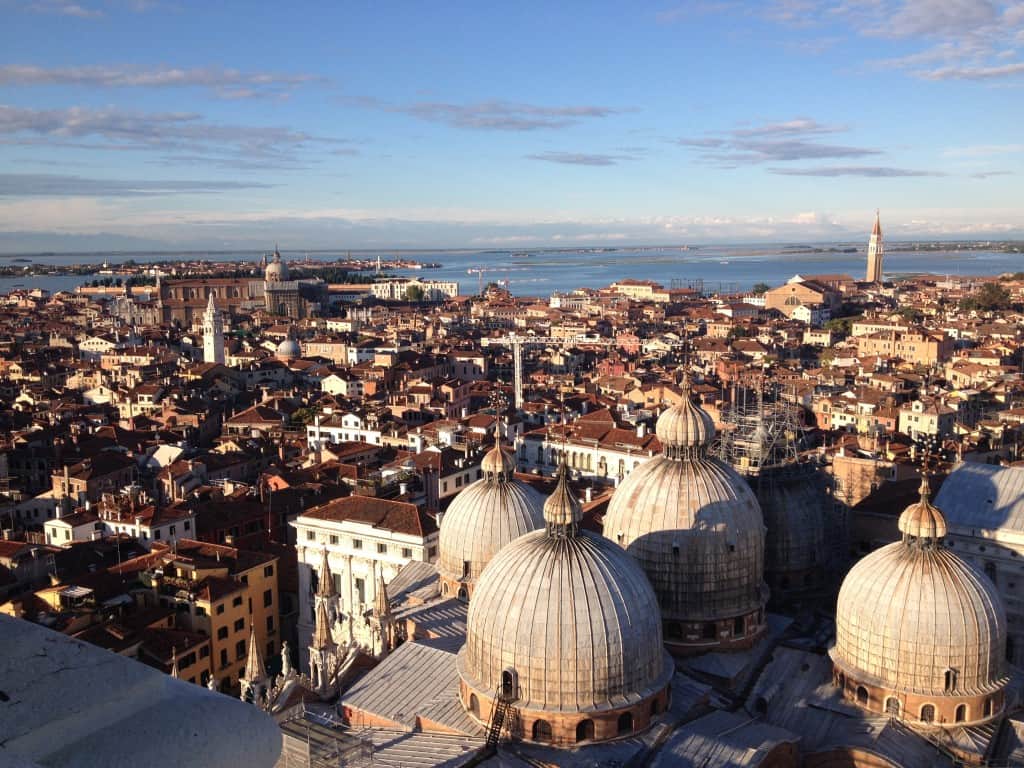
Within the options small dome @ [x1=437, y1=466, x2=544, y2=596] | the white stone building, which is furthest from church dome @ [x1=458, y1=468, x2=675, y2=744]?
the white stone building

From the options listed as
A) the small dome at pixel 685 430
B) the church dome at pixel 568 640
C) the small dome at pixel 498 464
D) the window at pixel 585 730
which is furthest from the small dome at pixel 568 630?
the small dome at pixel 498 464

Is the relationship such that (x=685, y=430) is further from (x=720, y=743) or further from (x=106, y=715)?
(x=106, y=715)

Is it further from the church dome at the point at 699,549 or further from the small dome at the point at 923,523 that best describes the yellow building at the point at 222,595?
the small dome at the point at 923,523

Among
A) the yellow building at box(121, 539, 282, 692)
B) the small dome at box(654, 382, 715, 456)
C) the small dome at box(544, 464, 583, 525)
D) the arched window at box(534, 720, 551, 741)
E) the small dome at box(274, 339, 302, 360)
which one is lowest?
the yellow building at box(121, 539, 282, 692)

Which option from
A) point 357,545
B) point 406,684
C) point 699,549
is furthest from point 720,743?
point 357,545

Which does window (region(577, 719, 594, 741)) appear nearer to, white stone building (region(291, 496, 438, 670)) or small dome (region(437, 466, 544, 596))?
small dome (region(437, 466, 544, 596))

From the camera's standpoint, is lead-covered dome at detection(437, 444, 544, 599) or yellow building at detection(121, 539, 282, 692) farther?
yellow building at detection(121, 539, 282, 692)
